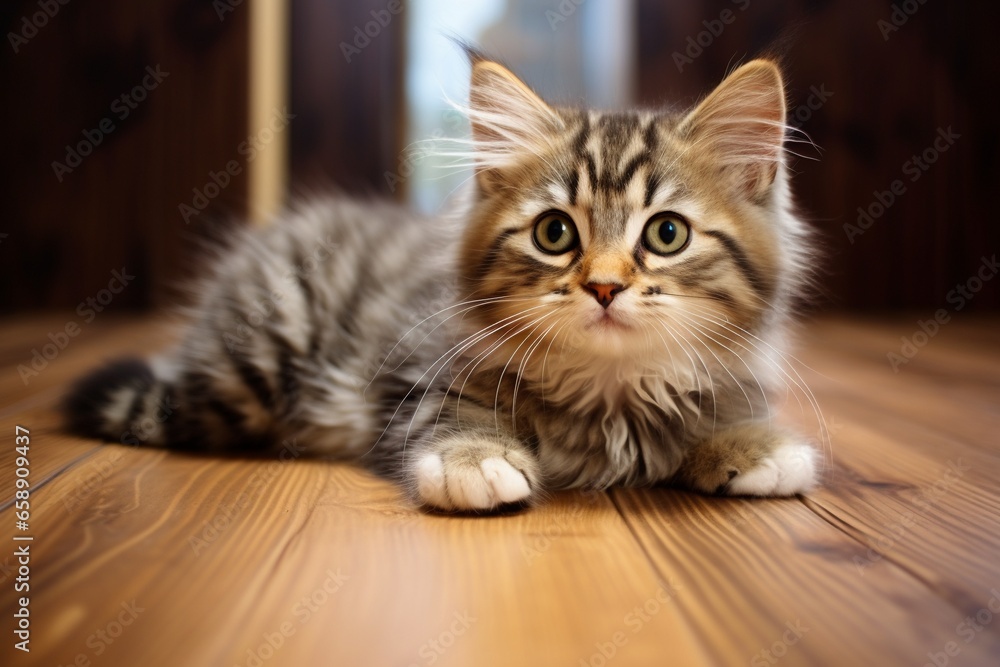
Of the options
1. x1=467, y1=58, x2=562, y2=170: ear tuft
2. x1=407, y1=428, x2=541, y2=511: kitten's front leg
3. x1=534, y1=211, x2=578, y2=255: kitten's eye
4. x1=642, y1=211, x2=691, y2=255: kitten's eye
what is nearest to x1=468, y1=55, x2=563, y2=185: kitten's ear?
x1=467, y1=58, x2=562, y2=170: ear tuft

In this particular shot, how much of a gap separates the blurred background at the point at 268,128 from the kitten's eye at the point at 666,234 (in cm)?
228

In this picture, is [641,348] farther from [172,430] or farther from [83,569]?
[172,430]

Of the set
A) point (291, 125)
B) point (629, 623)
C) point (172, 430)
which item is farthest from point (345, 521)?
point (291, 125)

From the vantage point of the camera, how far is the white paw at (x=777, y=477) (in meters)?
1.30

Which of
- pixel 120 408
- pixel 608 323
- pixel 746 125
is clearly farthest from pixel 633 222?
pixel 120 408

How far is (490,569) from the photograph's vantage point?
1023 millimetres

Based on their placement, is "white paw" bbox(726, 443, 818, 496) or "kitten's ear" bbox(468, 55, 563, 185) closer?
"white paw" bbox(726, 443, 818, 496)

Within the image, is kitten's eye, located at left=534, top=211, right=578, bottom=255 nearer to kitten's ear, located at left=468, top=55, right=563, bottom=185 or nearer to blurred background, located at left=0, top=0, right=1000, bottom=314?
kitten's ear, located at left=468, top=55, right=563, bottom=185

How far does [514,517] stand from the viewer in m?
1.24

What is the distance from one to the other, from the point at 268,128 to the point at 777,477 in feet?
10.5

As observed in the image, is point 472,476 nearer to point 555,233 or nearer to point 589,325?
point 589,325

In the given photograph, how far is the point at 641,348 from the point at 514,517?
33 centimetres

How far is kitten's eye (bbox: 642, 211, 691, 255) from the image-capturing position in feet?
4.31

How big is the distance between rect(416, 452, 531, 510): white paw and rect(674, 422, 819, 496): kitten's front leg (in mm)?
309
